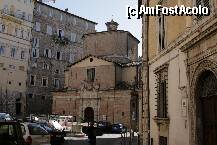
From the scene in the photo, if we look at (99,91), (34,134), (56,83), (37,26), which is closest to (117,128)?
(99,91)

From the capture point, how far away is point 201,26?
1077 cm

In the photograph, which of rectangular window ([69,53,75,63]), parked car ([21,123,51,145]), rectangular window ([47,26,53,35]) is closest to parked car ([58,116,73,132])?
parked car ([21,123,51,145])

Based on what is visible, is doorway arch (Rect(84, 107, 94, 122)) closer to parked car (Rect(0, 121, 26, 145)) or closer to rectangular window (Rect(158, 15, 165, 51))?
rectangular window (Rect(158, 15, 165, 51))

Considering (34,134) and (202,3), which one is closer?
(202,3)

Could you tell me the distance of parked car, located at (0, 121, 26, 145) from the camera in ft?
29.9

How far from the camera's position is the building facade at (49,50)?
5172cm

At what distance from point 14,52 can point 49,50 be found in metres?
8.03

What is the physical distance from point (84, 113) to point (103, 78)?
5135mm

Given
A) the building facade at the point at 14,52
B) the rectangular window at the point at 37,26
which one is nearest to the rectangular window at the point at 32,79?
the building facade at the point at 14,52

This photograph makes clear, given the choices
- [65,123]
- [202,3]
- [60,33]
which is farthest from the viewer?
[60,33]

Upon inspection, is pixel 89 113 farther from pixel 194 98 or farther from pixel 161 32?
pixel 194 98

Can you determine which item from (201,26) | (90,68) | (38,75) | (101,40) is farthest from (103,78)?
(201,26)

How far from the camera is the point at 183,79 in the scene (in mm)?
12586

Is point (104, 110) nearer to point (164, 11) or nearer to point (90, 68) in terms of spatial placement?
point (90, 68)
